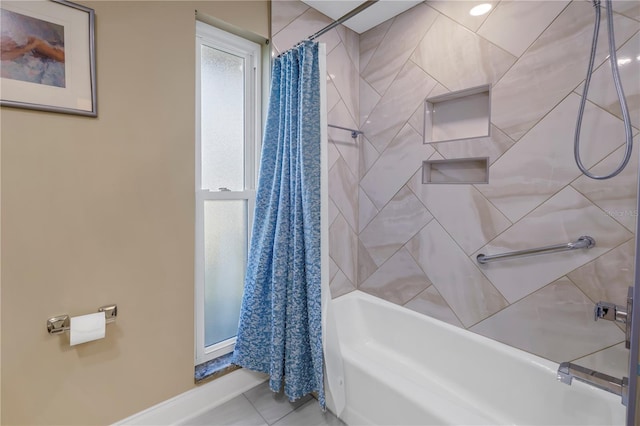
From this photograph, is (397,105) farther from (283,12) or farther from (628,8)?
(628,8)

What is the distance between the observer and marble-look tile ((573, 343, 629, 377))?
129 centimetres

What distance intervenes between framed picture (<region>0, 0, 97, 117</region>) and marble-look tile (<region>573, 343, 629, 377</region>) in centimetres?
251

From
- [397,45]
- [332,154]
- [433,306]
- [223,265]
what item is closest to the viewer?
[223,265]

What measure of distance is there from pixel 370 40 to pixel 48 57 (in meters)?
1.95

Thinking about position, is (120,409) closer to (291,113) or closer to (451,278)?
(291,113)

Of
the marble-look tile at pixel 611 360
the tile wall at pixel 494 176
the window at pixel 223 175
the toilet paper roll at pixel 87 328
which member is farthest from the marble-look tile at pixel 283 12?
the marble-look tile at pixel 611 360

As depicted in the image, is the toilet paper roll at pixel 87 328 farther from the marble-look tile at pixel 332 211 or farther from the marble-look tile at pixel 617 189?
the marble-look tile at pixel 617 189

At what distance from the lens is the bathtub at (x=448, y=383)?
4.09ft

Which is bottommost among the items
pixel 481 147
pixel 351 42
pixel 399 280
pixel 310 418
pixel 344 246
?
pixel 310 418

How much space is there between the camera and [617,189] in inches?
50.8

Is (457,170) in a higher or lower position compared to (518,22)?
lower

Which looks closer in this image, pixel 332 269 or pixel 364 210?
pixel 332 269

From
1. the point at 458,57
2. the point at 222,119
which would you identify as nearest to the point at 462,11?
the point at 458,57

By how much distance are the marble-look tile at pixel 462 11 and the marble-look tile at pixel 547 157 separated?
68 centimetres
